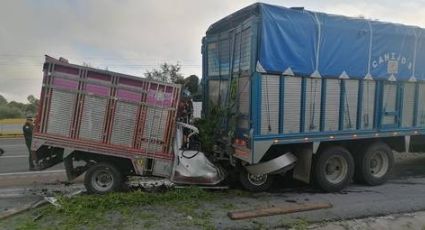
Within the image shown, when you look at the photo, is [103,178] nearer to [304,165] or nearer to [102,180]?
[102,180]

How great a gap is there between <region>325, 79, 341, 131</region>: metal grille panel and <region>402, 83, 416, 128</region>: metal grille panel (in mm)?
1901

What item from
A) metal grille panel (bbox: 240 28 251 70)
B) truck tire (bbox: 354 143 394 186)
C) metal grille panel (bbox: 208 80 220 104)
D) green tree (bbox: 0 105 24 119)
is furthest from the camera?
green tree (bbox: 0 105 24 119)

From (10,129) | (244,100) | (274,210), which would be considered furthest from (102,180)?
(10,129)

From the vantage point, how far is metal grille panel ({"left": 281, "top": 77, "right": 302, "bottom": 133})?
27.9ft

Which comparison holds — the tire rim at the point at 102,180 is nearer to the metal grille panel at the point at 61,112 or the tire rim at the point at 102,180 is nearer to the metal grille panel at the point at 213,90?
the metal grille panel at the point at 61,112

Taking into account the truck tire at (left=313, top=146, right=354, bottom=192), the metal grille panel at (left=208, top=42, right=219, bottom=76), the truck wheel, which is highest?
the metal grille panel at (left=208, top=42, right=219, bottom=76)

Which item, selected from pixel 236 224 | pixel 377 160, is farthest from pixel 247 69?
pixel 377 160

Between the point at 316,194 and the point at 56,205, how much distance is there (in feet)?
15.4

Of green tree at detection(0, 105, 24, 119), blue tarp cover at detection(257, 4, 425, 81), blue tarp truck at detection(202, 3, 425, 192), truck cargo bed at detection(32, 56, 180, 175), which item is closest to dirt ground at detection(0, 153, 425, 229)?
blue tarp truck at detection(202, 3, 425, 192)

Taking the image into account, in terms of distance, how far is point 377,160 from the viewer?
10.1 metres

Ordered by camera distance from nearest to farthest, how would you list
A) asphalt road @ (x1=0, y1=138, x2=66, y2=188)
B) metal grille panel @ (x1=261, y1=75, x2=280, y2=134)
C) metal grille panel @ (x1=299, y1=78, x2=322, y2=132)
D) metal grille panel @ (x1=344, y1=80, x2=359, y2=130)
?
metal grille panel @ (x1=261, y1=75, x2=280, y2=134)
metal grille panel @ (x1=299, y1=78, x2=322, y2=132)
metal grille panel @ (x1=344, y1=80, x2=359, y2=130)
asphalt road @ (x1=0, y1=138, x2=66, y2=188)

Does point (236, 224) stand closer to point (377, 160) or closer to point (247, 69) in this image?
point (247, 69)

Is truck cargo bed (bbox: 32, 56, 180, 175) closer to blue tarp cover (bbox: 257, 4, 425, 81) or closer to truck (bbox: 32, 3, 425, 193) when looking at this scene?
truck (bbox: 32, 3, 425, 193)

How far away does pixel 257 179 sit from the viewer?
9055 mm
